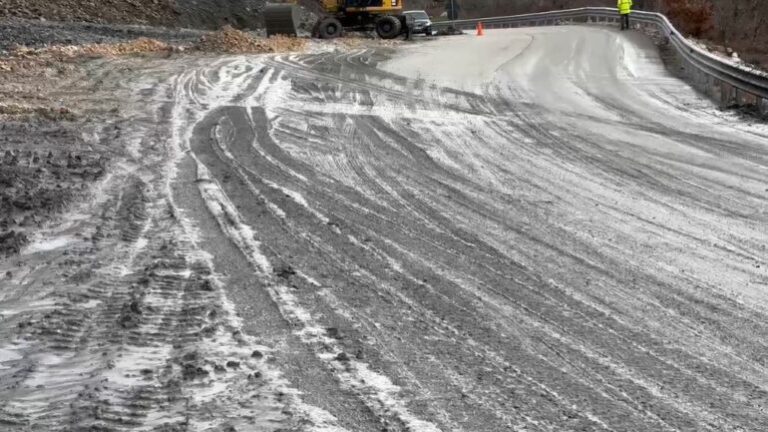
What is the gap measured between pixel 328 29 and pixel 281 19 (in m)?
2.31

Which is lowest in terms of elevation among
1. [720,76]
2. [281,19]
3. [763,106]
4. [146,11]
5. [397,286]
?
[397,286]

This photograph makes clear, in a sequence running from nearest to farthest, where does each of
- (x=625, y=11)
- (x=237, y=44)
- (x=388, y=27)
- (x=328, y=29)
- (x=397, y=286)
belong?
(x=397, y=286) → (x=237, y=44) → (x=328, y=29) → (x=625, y=11) → (x=388, y=27)

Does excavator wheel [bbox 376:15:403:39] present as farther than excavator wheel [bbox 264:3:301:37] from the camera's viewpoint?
Yes

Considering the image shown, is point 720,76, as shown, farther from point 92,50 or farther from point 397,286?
point 92,50

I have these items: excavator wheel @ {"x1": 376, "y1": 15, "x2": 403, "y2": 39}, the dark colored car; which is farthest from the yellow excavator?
the dark colored car

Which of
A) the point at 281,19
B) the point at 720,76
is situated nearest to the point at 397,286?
the point at 720,76

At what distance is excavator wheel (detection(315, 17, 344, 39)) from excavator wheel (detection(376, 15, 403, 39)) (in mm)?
1758

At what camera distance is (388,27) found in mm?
33469

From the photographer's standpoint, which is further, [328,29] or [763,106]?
[328,29]

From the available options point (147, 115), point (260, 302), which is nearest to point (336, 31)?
point (147, 115)

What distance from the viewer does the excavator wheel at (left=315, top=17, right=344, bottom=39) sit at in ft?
107

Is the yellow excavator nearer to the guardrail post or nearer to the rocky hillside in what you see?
the rocky hillside

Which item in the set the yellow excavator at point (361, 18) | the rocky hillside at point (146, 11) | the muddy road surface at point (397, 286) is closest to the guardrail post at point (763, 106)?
the muddy road surface at point (397, 286)

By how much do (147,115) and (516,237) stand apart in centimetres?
772
